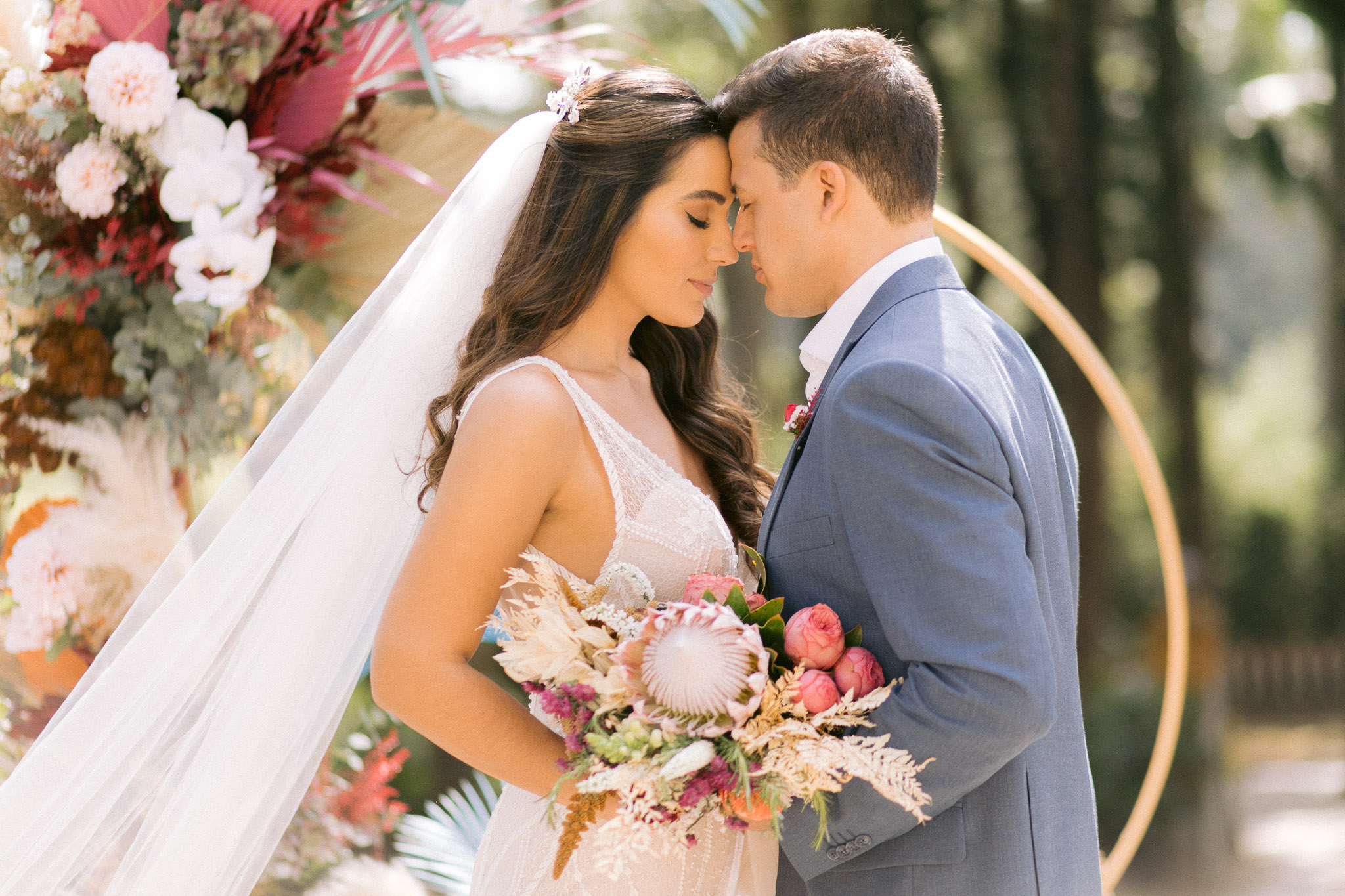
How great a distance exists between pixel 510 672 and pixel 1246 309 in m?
33.4

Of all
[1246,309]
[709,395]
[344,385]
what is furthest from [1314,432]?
[1246,309]

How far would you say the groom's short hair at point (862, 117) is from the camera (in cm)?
232

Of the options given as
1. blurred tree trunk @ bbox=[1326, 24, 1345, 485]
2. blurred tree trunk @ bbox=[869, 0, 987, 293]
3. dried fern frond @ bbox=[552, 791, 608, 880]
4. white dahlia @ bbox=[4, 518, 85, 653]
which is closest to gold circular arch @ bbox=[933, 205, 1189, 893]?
dried fern frond @ bbox=[552, 791, 608, 880]

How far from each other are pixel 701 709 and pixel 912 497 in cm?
50

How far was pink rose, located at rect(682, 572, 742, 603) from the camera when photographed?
2029mm

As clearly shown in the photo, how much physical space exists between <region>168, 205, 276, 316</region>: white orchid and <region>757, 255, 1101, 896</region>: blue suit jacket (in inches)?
58.8

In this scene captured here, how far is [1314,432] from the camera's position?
49.6ft

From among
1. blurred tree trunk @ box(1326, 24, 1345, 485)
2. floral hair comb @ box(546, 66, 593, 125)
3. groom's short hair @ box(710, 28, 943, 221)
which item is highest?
floral hair comb @ box(546, 66, 593, 125)

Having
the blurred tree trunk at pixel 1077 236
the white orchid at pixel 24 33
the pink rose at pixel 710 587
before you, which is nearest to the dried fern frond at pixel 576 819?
the pink rose at pixel 710 587

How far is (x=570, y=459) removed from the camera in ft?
7.83

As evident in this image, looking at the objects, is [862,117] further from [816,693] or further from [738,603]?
[816,693]

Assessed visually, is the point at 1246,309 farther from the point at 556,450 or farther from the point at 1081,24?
the point at 556,450

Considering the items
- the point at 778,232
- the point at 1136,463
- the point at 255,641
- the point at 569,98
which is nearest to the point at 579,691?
the point at 255,641

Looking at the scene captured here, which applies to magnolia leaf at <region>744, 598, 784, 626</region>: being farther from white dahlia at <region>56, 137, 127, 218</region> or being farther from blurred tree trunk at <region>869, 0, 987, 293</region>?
blurred tree trunk at <region>869, 0, 987, 293</region>
